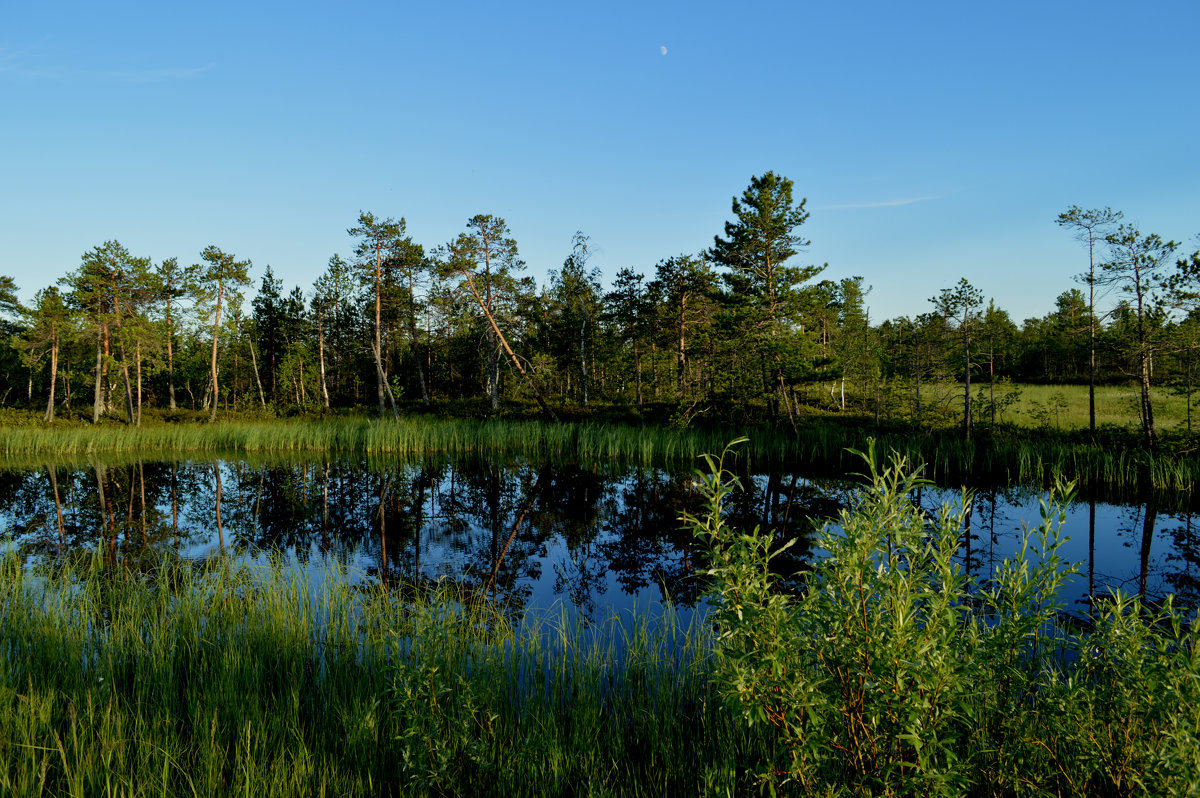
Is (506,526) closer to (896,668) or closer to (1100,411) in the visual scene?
(896,668)

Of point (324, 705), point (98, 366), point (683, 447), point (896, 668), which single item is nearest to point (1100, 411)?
point (683, 447)

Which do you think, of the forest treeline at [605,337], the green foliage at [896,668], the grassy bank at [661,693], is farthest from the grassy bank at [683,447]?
the green foliage at [896,668]

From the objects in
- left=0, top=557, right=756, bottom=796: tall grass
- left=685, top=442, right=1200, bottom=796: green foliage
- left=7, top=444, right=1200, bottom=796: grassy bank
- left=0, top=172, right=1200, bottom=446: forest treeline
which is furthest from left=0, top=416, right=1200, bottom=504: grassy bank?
left=685, top=442, right=1200, bottom=796: green foliage

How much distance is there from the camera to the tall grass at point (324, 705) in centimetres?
300

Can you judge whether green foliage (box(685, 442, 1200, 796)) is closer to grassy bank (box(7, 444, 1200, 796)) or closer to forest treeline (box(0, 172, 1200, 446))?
grassy bank (box(7, 444, 1200, 796))

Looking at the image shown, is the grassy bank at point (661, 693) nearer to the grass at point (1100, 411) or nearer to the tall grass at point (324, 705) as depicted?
the tall grass at point (324, 705)

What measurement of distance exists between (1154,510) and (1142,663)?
15.0 m

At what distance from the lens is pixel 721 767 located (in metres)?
3.23

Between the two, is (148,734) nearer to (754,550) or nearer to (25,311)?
(754,550)

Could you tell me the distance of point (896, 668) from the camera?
1.85 metres

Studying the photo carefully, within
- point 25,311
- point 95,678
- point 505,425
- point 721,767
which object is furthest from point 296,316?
point 721,767

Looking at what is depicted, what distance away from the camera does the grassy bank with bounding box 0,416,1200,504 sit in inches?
619

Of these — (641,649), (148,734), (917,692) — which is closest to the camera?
(917,692)

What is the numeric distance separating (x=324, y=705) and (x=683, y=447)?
18244 mm
